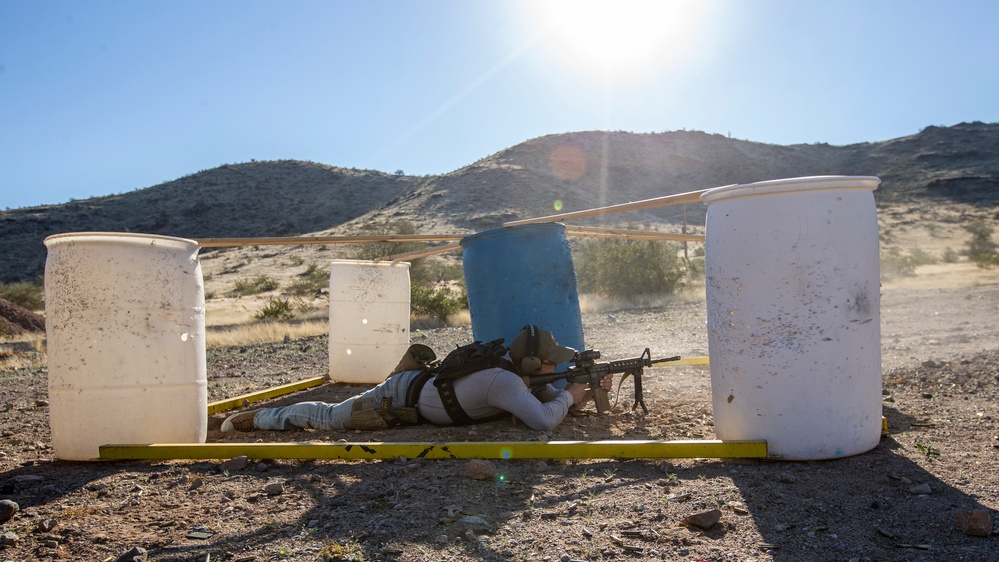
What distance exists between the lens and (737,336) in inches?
144

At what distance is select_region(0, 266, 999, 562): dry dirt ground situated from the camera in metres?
2.65

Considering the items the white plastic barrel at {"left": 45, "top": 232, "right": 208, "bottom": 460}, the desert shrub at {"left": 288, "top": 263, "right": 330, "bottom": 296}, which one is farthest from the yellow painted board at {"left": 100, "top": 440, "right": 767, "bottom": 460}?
the desert shrub at {"left": 288, "top": 263, "right": 330, "bottom": 296}

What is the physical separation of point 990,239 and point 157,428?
42.8m

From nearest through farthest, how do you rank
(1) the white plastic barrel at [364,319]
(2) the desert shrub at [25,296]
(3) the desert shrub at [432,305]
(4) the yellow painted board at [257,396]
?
(4) the yellow painted board at [257,396], (1) the white plastic barrel at [364,319], (3) the desert shrub at [432,305], (2) the desert shrub at [25,296]

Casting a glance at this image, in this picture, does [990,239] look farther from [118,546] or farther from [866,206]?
[118,546]

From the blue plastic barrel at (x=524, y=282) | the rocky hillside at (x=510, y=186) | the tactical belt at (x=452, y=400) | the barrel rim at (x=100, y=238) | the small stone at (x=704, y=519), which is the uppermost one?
the rocky hillside at (x=510, y=186)

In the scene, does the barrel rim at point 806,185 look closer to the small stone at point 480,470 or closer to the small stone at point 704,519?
the small stone at point 704,519

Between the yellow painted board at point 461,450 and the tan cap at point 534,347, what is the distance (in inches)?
37.8

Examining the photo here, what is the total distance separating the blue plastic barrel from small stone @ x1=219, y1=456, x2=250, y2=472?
2.29m

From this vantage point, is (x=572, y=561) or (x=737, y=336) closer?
(x=572, y=561)

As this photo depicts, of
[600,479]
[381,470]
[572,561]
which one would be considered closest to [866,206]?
[600,479]

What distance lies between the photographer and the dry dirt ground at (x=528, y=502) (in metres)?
2.65

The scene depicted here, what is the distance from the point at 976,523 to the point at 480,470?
2072 millimetres

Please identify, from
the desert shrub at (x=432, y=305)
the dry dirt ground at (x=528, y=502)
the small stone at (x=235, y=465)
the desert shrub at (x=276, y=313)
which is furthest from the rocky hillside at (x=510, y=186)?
the small stone at (x=235, y=465)
